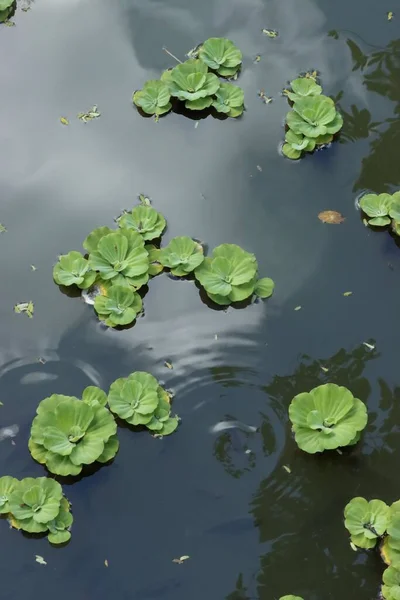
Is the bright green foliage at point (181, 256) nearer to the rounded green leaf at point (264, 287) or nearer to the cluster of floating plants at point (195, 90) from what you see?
the rounded green leaf at point (264, 287)

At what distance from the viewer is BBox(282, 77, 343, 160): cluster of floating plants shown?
265cm

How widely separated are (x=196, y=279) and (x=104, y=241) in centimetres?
37

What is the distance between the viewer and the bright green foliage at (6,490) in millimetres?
1998

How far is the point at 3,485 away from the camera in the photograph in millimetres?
2018

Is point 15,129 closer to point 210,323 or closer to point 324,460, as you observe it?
point 210,323

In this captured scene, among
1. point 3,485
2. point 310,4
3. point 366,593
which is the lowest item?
point 366,593

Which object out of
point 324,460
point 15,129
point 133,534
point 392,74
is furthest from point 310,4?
point 133,534

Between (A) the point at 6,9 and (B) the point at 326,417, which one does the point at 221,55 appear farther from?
(B) the point at 326,417

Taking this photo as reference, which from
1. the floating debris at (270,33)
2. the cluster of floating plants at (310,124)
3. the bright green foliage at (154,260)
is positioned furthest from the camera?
the floating debris at (270,33)

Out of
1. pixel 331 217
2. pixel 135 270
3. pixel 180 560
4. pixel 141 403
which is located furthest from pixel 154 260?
pixel 180 560

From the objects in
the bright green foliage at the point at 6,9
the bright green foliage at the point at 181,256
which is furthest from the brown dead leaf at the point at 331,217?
the bright green foliage at the point at 6,9

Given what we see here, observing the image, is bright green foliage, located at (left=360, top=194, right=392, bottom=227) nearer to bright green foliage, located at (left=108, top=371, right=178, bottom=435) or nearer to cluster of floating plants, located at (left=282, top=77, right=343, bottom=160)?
cluster of floating plants, located at (left=282, top=77, right=343, bottom=160)

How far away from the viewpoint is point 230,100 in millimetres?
2779

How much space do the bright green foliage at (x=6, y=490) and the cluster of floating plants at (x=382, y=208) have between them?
159 cm
